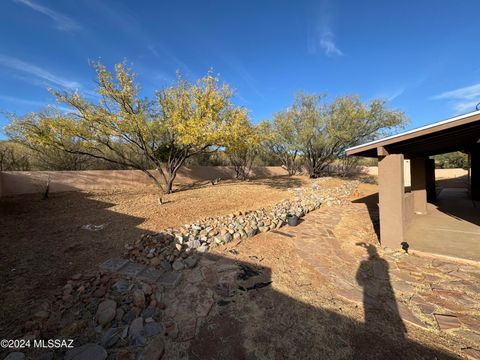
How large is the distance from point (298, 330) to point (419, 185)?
7473 millimetres

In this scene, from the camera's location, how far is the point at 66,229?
531 cm

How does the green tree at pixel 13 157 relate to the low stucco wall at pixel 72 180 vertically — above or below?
above

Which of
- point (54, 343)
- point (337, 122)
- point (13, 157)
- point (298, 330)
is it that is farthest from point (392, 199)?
point (13, 157)

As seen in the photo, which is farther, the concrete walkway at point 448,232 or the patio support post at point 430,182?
the patio support post at point 430,182

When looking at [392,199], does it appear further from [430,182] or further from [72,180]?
[72,180]

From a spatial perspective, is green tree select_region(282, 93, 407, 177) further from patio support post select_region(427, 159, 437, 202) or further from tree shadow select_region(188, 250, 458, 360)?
tree shadow select_region(188, 250, 458, 360)

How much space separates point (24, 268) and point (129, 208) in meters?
3.54

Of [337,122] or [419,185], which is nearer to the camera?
[419,185]

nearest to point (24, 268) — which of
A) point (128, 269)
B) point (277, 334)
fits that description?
point (128, 269)

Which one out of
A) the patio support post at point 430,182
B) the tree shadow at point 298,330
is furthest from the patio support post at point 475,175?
the tree shadow at point 298,330

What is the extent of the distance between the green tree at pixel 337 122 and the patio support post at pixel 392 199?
36.5ft

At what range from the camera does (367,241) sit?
508 cm

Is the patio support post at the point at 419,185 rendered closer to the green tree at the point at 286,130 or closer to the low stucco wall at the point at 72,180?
the green tree at the point at 286,130

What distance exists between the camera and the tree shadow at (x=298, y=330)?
222 cm
